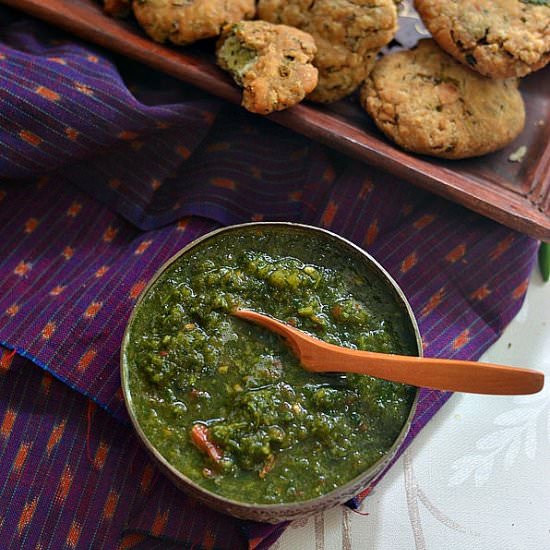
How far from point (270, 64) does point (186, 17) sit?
0.28m

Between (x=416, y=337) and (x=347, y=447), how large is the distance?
0.98 ft

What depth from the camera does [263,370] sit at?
61.3 inches

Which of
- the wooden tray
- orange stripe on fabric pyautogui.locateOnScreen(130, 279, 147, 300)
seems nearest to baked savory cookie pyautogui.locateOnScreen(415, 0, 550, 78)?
the wooden tray

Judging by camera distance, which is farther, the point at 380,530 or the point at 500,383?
the point at 380,530

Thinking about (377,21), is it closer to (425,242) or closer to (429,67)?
(429,67)

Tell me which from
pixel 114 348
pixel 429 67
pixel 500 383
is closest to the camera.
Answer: pixel 500 383

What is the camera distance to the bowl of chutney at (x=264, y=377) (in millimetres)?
1479

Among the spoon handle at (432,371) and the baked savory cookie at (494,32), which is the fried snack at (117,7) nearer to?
the baked savory cookie at (494,32)

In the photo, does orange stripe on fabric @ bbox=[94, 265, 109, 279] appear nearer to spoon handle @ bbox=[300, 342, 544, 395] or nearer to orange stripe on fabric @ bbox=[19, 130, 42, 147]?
orange stripe on fabric @ bbox=[19, 130, 42, 147]

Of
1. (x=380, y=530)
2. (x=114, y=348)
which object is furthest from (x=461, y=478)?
(x=114, y=348)

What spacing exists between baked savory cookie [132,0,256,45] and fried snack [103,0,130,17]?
0.06 metres

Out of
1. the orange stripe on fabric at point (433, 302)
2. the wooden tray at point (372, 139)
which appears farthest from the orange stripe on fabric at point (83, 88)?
the orange stripe on fabric at point (433, 302)

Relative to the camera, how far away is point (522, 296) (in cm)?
201

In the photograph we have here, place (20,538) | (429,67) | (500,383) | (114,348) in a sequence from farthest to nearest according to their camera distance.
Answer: (429,67) → (114,348) → (20,538) → (500,383)
